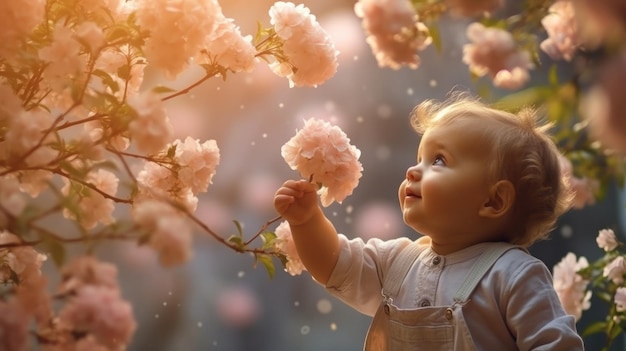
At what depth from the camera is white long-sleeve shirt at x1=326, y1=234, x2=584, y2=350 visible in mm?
1003

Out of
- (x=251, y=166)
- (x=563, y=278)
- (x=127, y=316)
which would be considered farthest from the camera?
(x=251, y=166)

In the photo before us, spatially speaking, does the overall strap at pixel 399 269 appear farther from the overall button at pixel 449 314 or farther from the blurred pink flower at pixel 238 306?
the blurred pink flower at pixel 238 306

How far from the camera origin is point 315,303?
1684 millimetres

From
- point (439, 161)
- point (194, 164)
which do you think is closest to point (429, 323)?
point (439, 161)

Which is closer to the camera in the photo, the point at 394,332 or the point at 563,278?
the point at 394,332

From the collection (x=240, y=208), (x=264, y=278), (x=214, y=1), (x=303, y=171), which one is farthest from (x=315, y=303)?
(x=214, y=1)

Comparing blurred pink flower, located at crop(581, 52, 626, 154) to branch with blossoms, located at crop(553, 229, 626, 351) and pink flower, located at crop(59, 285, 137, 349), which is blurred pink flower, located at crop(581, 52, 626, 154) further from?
branch with blossoms, located at crop(553, 229, 626, 351)

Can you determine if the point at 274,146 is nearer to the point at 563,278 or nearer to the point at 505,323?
the point at 563,278

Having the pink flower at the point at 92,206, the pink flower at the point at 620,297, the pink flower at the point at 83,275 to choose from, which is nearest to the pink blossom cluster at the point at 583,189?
the pink flower at the point at 620,297

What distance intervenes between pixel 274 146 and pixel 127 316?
39.4 inches

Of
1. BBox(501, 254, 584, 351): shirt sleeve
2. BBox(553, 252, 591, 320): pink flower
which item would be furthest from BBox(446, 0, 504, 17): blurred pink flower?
BBox(553, 252, 591, 320): pink flower

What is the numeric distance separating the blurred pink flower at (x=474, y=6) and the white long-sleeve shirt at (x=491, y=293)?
0.43 meters

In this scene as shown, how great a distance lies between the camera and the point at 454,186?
110 cm

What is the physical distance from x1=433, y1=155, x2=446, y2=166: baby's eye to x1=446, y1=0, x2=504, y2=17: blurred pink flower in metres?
0.40
